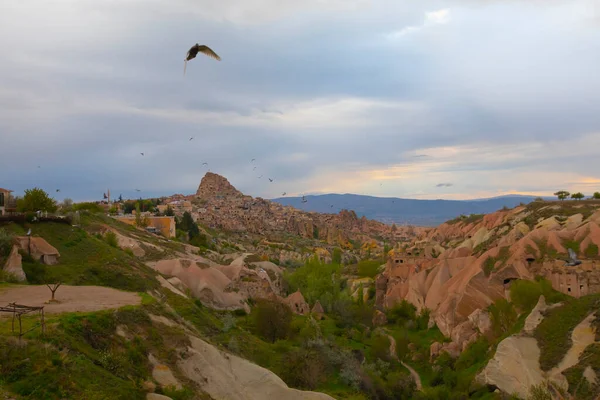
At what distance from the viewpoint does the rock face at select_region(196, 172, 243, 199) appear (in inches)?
6651

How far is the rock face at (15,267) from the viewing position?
67.0 feet

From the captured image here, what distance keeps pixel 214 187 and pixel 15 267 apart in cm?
15309

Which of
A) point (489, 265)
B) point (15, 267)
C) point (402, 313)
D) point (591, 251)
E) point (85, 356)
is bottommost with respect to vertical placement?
point (402, 313)

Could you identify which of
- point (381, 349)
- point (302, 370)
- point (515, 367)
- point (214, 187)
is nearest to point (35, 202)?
point (302, 370)

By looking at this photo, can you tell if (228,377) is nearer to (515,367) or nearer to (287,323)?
(287,323)

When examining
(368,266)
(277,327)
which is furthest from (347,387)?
(368,266)

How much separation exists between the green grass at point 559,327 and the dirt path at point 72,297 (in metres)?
18.4

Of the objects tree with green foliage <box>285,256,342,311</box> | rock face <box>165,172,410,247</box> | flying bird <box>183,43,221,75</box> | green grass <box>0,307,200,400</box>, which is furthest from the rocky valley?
rock face <box>165,172,410,247</box>

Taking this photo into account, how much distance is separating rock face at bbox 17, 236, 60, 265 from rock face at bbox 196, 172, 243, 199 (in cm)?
14128

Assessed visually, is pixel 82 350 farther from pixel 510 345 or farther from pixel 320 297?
pixel 320 297

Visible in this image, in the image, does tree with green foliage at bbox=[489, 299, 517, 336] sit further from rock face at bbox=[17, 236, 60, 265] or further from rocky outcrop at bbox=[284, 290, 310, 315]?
rock face at bbox=[17, 236, 60, 265]

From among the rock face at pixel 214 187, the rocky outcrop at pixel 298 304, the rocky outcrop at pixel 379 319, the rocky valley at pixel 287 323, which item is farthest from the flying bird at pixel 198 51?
the rock face at pixel 214 187

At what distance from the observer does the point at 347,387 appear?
24.0 metres

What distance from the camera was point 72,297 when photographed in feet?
56.3
